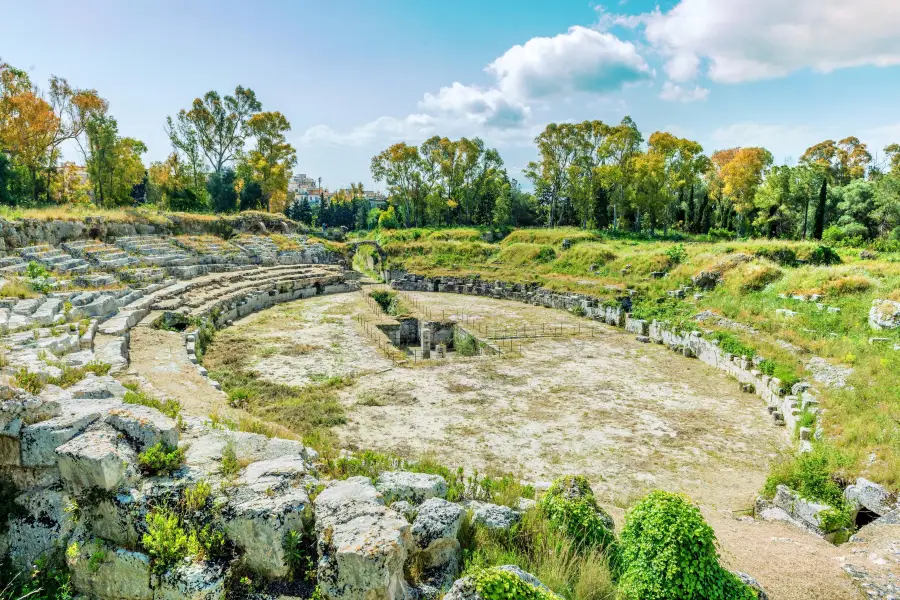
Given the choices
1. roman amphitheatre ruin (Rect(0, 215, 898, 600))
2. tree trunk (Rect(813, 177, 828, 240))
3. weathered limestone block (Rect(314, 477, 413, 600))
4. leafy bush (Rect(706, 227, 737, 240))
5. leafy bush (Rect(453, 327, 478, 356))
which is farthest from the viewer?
leafy bush (Rect(706, 227, 737, 240))

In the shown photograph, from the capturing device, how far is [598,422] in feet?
35.7

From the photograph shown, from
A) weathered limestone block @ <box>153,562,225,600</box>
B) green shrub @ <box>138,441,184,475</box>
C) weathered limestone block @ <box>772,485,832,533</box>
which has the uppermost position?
green shrub @ <box>138,441,184,475</box>

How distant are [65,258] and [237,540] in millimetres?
19658

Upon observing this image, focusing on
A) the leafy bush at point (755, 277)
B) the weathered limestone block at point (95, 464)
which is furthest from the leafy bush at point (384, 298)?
the weathered limestone block at point (95, 464)

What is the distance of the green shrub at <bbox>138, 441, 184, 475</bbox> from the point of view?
478cm

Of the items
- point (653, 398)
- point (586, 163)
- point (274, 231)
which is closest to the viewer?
point (653, 398)

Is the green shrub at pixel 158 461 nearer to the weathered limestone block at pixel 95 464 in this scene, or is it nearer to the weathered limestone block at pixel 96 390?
the weathered limestone block at pixel 95 464

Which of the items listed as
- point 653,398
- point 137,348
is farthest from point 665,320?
point 137,348

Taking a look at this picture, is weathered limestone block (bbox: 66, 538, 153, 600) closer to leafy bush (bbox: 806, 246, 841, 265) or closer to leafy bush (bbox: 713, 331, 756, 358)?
leafy bush (bbox: 713, 331, 756, 358)

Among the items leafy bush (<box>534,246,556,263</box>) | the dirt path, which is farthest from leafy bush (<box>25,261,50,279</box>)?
leafy bush (<box>534,246,556,263</box>)

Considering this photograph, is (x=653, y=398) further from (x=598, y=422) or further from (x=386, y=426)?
(x=386, y=426)

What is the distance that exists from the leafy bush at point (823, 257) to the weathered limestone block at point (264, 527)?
25398mm

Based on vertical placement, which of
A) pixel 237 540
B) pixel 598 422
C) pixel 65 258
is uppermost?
pixel 65 258

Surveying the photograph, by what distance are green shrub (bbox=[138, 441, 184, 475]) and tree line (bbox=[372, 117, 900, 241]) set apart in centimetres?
3598
